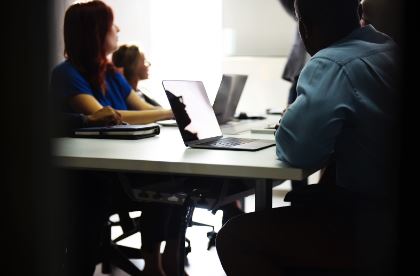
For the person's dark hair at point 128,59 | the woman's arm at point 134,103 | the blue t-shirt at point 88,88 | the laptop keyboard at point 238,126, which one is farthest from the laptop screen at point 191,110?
the person's dark hair at point 128,59

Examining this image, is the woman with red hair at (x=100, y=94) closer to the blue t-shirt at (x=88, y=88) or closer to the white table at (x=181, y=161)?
the blue t-shirt at (x=88, y=88)

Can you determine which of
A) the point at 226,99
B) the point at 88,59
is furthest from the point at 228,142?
the point at 88,59

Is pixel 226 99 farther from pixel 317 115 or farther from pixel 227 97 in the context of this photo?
pixel 317 115

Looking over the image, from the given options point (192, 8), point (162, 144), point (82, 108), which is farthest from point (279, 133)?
point (192, 8)

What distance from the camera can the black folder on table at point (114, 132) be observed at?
184 cm

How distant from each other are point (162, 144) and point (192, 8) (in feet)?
9.98

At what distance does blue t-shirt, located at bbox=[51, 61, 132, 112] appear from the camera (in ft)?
7.24

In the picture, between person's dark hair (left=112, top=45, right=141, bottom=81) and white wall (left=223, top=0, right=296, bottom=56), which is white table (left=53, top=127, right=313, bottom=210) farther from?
white wall (left=223, top=0, right=296, bottom=56)

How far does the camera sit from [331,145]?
1.25 meters

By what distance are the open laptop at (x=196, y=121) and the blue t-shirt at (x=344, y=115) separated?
316 millimetres

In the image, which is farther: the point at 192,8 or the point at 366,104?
the point at 192,8

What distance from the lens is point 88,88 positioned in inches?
89.7

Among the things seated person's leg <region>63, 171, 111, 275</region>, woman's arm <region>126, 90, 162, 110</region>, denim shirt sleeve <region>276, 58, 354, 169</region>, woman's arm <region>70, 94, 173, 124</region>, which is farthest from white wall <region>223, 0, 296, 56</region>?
denim shirt sleeve <region>276, 58, 354, 169</region>

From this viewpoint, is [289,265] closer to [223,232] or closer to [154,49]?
[223,232]
